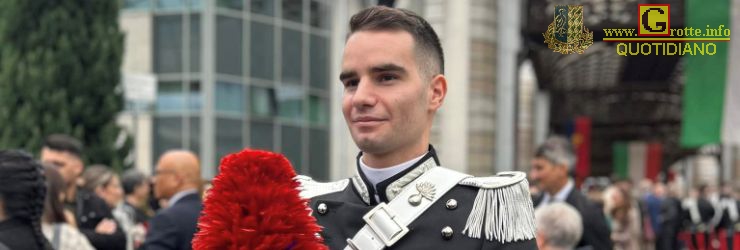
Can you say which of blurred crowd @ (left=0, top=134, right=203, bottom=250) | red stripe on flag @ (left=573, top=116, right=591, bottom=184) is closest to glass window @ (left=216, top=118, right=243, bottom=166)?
red stripe on flag @ (left=573, top=116, right=591, bottom=184)

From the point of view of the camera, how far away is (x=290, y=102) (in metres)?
24.3

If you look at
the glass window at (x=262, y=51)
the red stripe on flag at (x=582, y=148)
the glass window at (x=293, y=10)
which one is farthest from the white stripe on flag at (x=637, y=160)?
the glass window at (x=262, y=51)

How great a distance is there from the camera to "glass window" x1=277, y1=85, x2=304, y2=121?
24.1 meters

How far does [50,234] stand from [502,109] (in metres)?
17.6

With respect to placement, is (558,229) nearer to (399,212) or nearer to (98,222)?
(399,212)

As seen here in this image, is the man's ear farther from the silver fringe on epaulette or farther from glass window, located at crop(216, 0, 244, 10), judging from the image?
glass window, located at crop(216, 0, 244, 10)

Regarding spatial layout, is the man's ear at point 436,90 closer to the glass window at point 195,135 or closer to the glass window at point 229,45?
the glass window at point 195,135

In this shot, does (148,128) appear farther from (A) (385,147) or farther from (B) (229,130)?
(A) (385,147)

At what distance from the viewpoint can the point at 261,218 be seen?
2.34 meters

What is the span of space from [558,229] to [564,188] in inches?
71.9

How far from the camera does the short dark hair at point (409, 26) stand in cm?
271

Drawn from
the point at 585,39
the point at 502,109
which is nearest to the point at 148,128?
the point at 502,109

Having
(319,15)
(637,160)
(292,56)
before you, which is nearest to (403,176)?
(292,56)

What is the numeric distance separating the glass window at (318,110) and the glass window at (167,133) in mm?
3384
